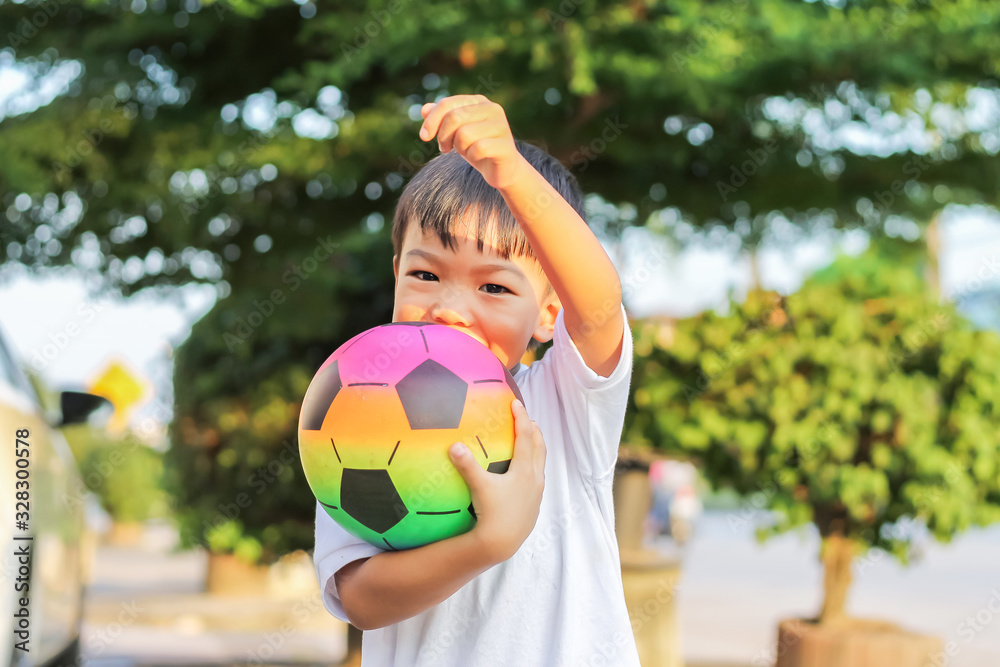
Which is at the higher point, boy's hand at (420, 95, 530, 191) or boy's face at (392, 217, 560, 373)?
boy's hand at (420, 95, 530, 191)

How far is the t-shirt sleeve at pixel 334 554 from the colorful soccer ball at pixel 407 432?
0.04 metres

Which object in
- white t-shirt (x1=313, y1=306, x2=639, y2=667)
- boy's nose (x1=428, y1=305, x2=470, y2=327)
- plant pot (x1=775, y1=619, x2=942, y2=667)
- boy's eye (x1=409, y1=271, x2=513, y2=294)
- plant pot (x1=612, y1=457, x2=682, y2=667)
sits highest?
boy's eye (x1=409, y1=271, x2=513, y2=294)

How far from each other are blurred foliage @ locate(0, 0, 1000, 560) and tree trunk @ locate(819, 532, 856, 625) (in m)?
2.07

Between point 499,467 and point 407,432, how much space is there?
0.18 meters

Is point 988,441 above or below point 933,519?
above

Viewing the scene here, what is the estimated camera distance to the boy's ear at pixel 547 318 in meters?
2.16

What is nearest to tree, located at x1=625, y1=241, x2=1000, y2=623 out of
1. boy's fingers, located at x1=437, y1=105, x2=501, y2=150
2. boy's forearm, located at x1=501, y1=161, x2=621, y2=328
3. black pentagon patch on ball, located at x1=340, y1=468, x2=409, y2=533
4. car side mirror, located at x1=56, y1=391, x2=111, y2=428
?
Answer: car side mirror, located at x1=56, y1=391, x2=111, y2=428

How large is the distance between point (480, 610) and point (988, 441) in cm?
392

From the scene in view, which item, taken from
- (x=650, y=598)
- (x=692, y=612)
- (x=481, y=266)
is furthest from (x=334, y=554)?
(x=692, y=612)

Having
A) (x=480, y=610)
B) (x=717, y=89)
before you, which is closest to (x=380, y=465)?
(x=480, y=610)

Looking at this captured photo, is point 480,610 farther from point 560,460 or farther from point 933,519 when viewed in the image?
point 933,519

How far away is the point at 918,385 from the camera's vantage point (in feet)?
16.2

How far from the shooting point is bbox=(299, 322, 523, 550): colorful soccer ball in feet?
5.73

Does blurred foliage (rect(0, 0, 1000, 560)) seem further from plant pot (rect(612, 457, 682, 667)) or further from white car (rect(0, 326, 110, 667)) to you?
plant pot (rect(612, 457, 682, 667))
